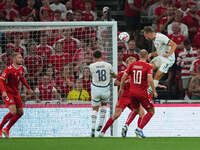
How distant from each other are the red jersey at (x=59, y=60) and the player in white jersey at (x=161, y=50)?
185 cm

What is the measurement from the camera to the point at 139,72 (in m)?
10.9

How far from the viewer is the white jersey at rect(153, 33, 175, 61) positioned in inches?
500

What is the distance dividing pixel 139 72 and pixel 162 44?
7.16 ft

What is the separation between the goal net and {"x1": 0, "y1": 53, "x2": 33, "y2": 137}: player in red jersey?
0.85 metres

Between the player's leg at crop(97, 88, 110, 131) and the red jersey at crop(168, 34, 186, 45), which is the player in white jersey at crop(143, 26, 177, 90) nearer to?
the player's leg at crop(97, 88, 110, 131)

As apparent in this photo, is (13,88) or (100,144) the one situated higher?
(13,88)

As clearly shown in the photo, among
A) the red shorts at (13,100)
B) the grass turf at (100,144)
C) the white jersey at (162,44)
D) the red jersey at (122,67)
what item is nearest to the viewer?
the grass turf at (100,144)

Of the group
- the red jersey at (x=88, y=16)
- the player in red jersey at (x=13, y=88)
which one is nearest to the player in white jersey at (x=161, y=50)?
the player in red jersey at (x=13, y=88)

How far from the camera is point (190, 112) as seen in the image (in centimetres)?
1298

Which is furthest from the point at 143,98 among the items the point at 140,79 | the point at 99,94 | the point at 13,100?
the point at 13,100

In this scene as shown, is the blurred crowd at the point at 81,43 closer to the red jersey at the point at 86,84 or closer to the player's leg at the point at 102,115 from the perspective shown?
the red jersey at the point at 86,84

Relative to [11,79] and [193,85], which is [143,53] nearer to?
[11,79]

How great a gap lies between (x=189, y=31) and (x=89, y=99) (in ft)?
13.7

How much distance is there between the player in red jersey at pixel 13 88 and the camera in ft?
38.5
